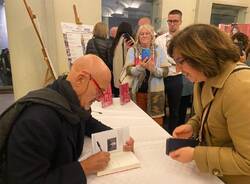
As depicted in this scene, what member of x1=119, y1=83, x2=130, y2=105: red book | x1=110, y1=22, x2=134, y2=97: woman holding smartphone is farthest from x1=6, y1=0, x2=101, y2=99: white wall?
x1=119, y1=83, x2=130, y2=105: red book

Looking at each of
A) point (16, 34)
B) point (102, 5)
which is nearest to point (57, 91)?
point (16, 34)

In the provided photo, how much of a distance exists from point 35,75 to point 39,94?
124 inches

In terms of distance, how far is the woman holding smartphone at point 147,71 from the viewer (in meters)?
2.17

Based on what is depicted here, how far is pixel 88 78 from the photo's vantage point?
0.89m

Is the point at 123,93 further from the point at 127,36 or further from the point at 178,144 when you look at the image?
the point at 127,36

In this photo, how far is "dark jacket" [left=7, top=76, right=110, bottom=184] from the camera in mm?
739

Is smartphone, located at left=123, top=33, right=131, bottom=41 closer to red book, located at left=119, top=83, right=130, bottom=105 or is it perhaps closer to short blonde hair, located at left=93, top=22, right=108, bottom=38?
short blonde hair, located at left=93, top=22, right=108, bottom=38

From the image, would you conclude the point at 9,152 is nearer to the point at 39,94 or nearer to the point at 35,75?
Result: the point at 39,94

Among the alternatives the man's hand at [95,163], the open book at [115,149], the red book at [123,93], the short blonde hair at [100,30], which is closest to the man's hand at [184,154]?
the open book at [115,149]

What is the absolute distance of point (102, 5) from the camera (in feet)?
13.9

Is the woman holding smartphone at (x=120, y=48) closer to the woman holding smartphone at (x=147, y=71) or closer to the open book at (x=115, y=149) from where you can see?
the woman holding smartphone at (x=147, y=71)

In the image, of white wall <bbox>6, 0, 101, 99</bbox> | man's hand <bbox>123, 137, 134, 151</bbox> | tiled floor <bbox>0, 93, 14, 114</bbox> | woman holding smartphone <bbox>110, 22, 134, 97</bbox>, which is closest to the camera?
man's hand <bbox>123, 137, 134, 151</bbox>

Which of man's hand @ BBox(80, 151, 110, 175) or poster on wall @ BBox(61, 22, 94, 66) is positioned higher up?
poster on wall @ BBox(61, 22, 94, 66)

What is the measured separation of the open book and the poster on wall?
2.59 meters
